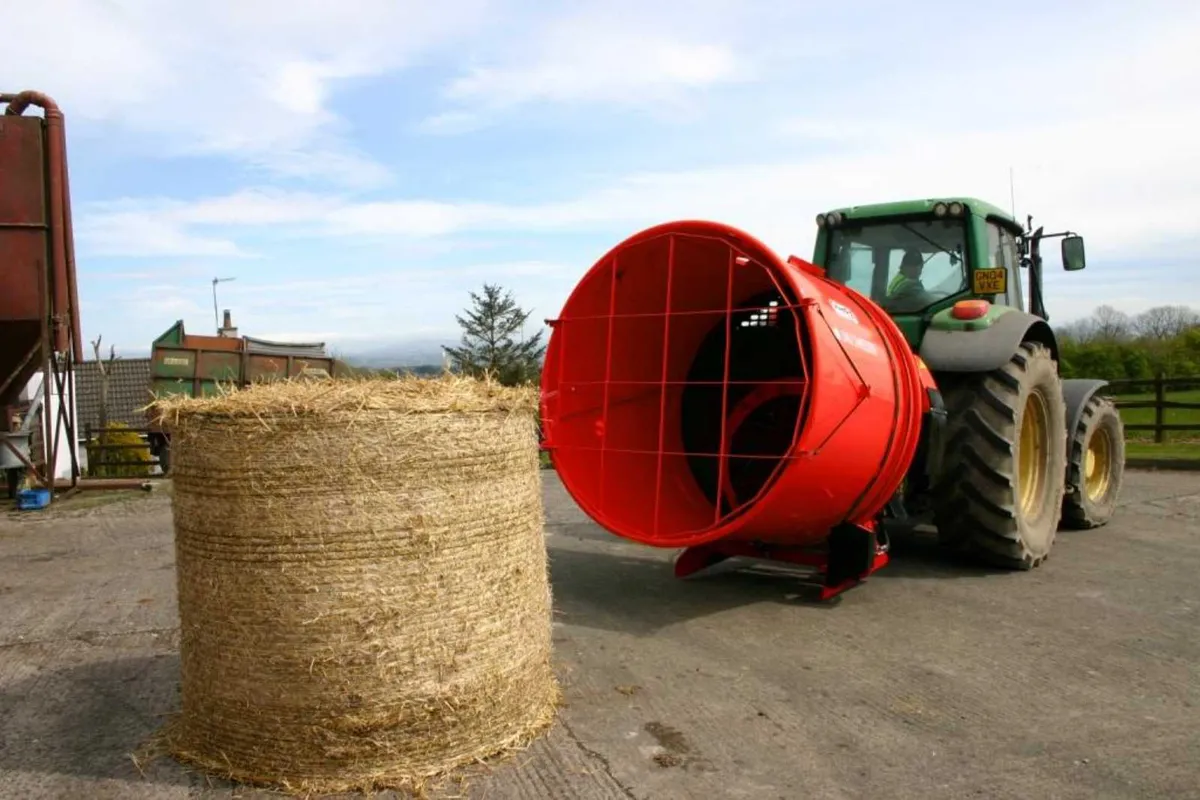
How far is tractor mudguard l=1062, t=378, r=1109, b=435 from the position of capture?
743 centimetres

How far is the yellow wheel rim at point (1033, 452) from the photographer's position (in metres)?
6.52

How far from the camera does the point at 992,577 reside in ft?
19.2

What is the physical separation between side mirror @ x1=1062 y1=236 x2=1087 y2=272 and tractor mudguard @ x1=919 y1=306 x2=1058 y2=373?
60.2 inches

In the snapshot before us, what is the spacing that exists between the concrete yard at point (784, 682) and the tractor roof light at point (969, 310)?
5.20ft

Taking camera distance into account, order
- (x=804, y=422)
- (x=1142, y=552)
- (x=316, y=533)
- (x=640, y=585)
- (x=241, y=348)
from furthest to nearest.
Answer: (x=241, y=348) → (x=1142, y=552) → (x=640, y=585) → (x=804, y=422) → (x=316, y=533)

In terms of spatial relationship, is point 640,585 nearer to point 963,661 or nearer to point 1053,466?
point 963,661

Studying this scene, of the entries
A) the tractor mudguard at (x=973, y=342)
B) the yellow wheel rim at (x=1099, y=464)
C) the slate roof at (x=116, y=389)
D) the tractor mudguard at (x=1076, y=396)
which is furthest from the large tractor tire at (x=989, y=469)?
the slate roof at (x=116, y=389)

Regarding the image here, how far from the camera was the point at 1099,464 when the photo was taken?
26.9ft

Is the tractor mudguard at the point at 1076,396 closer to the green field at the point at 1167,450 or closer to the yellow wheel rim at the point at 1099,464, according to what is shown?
the yellow wheel rim at the point at 1099,464

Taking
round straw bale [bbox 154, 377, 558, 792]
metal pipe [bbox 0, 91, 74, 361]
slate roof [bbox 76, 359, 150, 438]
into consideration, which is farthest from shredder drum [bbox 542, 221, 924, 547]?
slate roof [bbox 76, 359, 150, 438]

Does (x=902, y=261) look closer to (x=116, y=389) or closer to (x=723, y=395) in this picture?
(x=723, y=395)

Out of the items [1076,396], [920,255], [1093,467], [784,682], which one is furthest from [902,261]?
[784,682]

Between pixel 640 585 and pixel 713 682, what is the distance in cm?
184

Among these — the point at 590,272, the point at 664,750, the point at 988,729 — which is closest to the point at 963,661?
the point at 988,729
